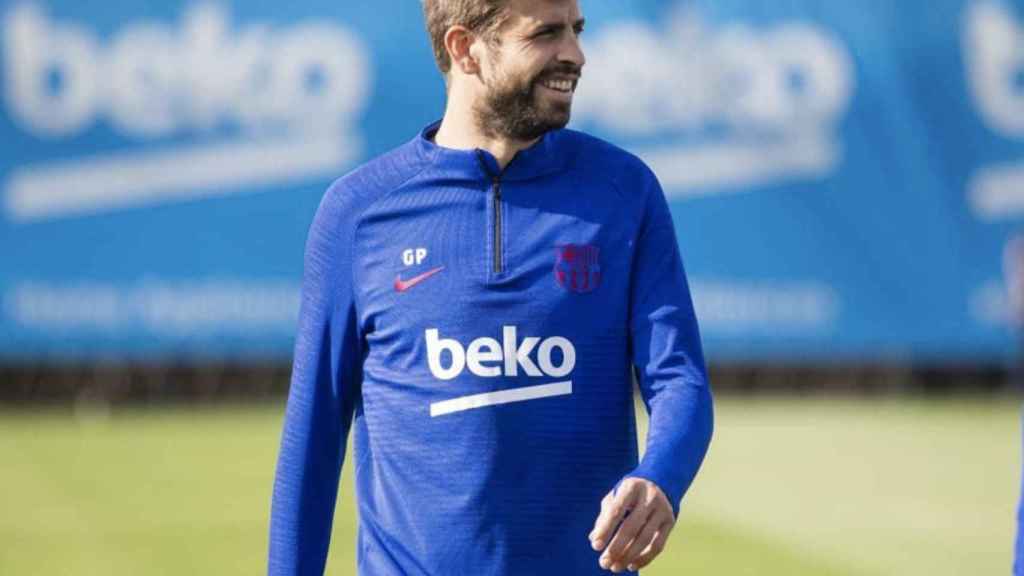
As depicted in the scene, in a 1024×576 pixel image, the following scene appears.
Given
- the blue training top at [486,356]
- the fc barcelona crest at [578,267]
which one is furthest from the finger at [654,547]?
the fc barcelona crest at [578,267]

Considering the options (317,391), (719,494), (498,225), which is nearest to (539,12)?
(498,225)

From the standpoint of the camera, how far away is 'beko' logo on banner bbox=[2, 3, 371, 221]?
18312mm

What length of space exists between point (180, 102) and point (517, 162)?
1540 cm

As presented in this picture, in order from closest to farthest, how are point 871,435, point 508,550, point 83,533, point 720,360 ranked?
point 508,550 → point 83,533 → point 871,435 → point 720,360

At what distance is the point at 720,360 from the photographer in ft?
64.5

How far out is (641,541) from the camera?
335 centimetres

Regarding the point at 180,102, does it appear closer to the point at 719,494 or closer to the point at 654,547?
the point at 719,494

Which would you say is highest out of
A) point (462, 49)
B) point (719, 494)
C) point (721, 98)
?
point (462, 49)

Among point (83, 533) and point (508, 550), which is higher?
Result: point (508, 550)

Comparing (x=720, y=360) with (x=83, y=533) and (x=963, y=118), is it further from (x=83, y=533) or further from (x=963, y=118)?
(x=83, y=533)

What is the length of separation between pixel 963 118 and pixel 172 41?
7851 millimetres

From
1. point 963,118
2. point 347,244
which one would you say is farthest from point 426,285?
→ point 963,118

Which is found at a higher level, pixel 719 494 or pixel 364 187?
pixel 364 187

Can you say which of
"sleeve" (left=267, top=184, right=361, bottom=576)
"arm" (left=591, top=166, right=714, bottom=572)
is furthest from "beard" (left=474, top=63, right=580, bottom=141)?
"sleeve" (left=267, top=184, right=361, bottom=576)
